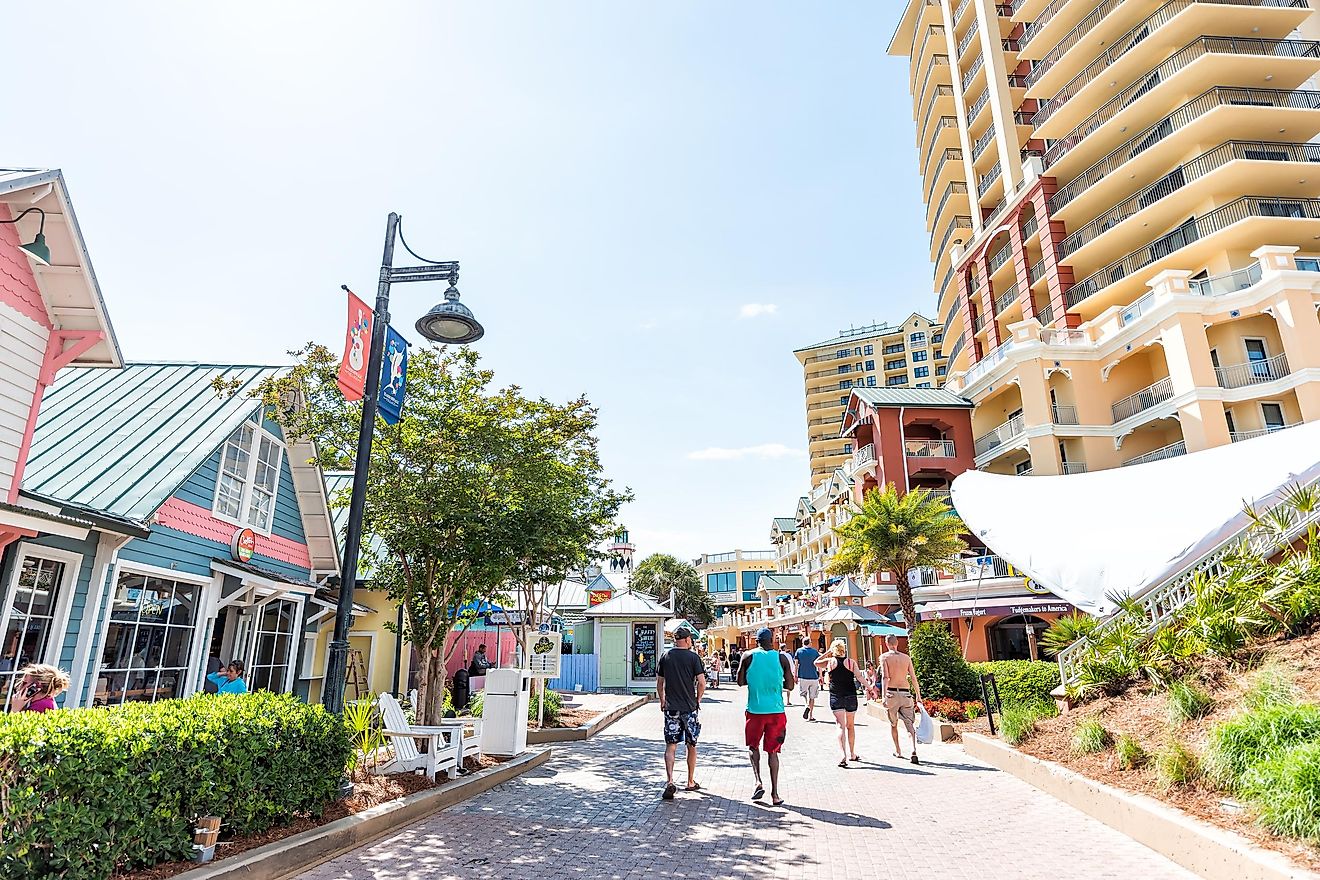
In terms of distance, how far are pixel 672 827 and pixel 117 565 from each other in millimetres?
7685

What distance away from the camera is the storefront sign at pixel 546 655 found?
563 inches

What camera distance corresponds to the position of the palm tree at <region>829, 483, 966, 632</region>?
24.6 metres

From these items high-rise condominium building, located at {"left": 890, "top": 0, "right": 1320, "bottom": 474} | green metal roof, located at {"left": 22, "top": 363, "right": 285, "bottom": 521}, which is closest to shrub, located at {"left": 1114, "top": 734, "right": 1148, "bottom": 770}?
green metal roof, located at {"left": 22, "top": 363, "right": 285, "bottom": 521}

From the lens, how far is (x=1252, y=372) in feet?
89.2

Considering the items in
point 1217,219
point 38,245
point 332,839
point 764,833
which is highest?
point 1217,219

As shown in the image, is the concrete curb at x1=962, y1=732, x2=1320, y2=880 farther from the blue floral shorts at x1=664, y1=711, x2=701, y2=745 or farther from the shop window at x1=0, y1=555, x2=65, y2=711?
the shop window at x1=0, y1=555, x2=65, y2=711

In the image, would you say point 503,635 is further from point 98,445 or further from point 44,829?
point 44,829

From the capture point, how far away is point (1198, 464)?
1314cm

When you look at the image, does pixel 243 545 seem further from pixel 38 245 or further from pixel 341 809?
pixel 341 809

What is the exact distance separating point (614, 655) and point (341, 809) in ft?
71.5

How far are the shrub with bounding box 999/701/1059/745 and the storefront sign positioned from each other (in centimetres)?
816

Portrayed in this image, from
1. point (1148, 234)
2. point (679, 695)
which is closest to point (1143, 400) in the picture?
point (1148, 234)

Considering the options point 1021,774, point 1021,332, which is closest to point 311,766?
point 1021,774

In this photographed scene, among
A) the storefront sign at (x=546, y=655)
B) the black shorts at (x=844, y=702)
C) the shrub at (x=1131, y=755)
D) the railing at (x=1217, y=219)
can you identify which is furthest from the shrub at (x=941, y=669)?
the railing at (x=1217, y=219)
